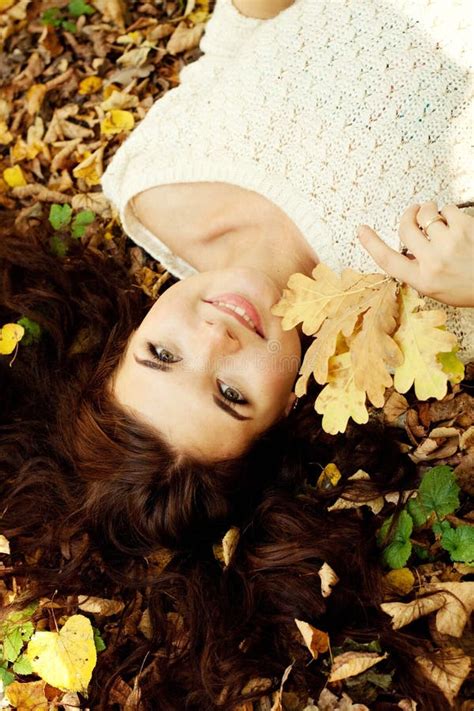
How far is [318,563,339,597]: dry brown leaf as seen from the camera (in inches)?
94.1

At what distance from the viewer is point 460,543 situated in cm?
233

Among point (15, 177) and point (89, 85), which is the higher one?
point (89, 85)

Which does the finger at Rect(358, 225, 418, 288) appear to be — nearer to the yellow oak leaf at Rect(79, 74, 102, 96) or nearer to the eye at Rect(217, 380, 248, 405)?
the eye at Rect(217, 380, 248, 405)

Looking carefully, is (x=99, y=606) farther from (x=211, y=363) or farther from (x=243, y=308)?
(x=243, y=308)

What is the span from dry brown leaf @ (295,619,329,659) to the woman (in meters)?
0.64

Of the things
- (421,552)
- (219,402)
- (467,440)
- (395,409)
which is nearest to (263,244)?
(219,402)

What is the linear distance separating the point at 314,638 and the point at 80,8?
Result: 11.2 feet

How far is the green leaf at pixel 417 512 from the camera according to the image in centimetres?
241

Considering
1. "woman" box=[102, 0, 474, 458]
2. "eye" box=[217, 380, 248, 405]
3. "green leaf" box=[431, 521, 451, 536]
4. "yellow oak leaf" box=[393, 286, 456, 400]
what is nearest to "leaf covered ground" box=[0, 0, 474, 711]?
"green leaf" box=[431, 521, 451, 536]

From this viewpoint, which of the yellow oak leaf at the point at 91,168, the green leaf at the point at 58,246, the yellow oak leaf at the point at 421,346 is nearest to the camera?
the yellow oak leaf at the point at 421,346

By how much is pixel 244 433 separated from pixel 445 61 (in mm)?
1423

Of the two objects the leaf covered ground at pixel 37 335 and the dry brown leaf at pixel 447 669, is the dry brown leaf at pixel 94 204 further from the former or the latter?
the dry brown leaf at pixel 447 669

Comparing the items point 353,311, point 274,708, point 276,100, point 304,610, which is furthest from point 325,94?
point 274,708

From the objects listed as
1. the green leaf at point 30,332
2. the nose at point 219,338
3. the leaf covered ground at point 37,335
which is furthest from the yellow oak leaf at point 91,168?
the nose at point 219,338
